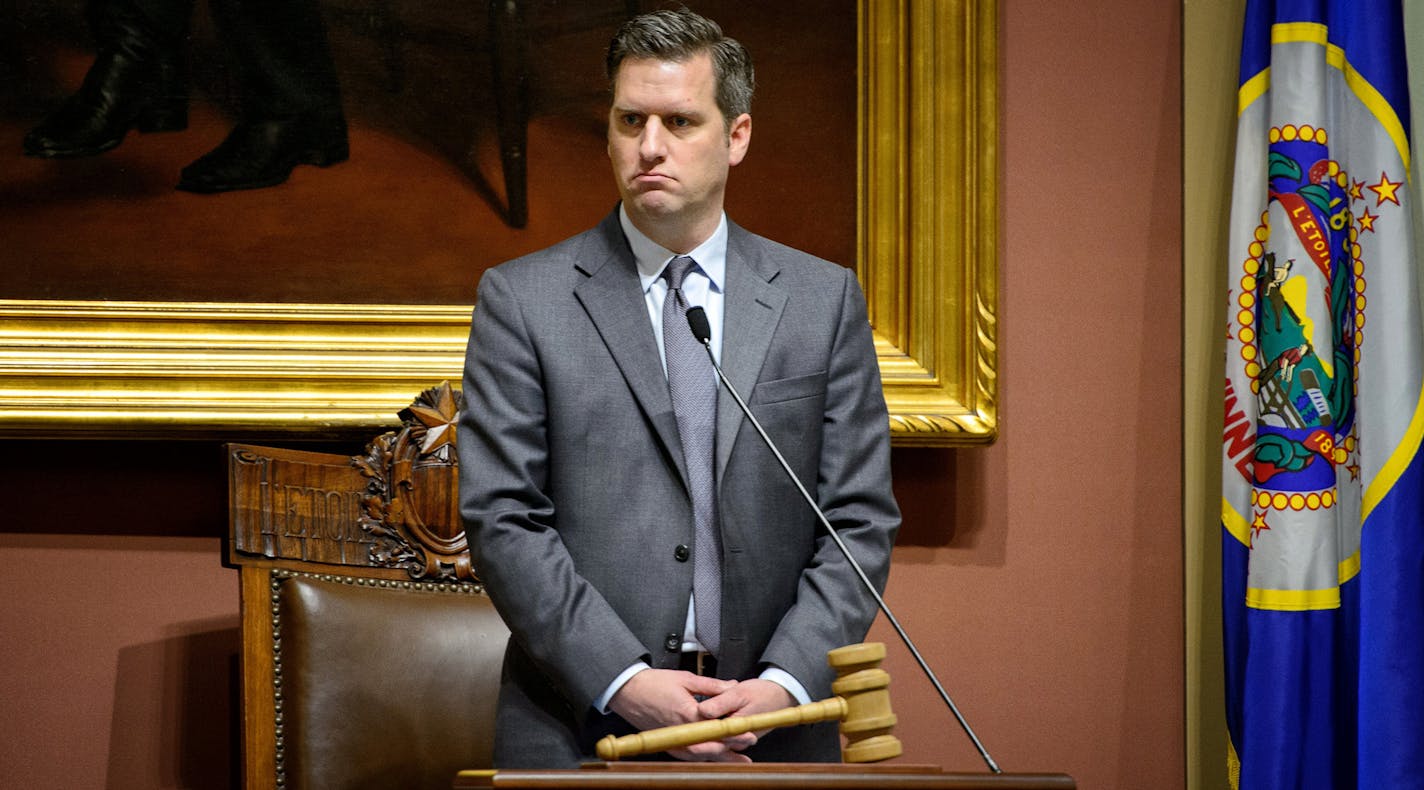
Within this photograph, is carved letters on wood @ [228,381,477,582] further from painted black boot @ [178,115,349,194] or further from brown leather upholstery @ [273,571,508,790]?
painted black boot @ [178,115,349,194]

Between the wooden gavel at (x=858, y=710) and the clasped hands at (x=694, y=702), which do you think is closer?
the wooden gavel at (x=858, y=710)

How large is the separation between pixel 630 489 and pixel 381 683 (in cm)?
86

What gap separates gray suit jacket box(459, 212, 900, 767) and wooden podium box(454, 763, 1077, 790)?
0.46 metres

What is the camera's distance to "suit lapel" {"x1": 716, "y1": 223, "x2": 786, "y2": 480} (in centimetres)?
199

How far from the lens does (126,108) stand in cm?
288

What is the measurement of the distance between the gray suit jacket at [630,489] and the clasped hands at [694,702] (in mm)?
45

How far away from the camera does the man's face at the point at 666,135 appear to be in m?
1.98

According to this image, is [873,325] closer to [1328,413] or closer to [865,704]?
[1328,413]

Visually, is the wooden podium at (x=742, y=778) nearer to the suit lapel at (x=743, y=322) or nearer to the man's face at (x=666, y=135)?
the suit lapel at (x=743, y=322)

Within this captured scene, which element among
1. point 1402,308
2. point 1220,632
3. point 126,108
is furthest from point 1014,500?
point 126,108

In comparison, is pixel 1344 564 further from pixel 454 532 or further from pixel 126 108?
pixel 126 108

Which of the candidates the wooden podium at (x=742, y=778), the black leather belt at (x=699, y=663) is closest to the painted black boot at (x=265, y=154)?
the black leather belt at (x=699, y=663)

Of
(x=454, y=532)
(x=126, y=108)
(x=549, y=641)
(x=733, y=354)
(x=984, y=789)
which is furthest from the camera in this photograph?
(x=126, y=108)

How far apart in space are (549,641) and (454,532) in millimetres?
906
